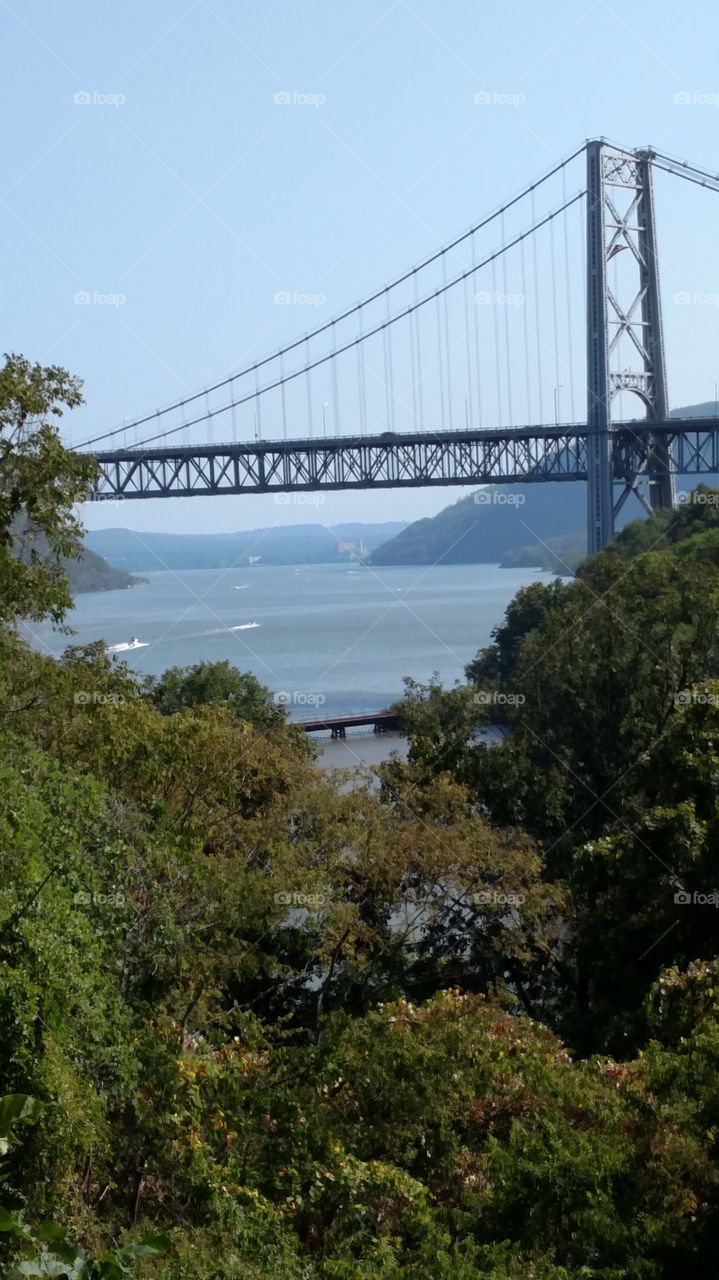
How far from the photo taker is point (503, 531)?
126812 millimetres

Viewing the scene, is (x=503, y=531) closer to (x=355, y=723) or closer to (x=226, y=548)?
(x=226, y=548)

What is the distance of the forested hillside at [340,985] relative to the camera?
675cm

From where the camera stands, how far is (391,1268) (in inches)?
246

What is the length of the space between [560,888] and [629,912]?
1795 mm

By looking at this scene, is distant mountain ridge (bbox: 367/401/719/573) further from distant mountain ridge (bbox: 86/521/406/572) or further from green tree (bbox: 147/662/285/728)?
green tree (bbox: 147/662/285/728)

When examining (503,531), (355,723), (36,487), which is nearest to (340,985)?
(36,487)

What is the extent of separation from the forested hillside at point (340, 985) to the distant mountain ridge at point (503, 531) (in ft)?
282

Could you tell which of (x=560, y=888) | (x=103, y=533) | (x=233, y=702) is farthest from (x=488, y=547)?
(x=560, y=888)

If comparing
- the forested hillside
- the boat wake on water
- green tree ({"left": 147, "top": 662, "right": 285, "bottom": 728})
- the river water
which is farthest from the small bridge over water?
the forested hillside

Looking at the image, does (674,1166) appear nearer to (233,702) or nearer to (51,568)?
(51,568)

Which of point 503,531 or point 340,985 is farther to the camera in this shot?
point 503,531

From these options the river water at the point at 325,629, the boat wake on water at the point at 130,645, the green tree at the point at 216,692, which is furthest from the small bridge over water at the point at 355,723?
the green tree at the point at 216,692

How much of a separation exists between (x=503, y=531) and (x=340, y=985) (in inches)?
4519

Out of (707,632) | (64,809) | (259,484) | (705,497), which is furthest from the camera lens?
(259,484)
